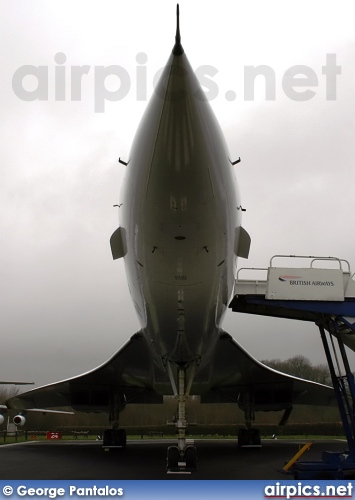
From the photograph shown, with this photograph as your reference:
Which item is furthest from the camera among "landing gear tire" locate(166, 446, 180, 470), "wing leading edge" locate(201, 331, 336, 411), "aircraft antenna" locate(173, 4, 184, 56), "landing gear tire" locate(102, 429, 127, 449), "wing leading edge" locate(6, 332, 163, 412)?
"landing gear tire" locate(102, 429, 127, 449)

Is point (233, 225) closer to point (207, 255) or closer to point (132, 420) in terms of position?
point (207, 255)

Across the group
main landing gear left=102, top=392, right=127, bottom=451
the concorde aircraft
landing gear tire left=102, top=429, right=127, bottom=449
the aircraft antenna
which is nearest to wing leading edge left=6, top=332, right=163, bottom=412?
main landing gear left=102, top=392, right=127, bottom=451

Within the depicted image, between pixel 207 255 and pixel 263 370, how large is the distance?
7849mm

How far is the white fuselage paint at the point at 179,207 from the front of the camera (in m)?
4.11

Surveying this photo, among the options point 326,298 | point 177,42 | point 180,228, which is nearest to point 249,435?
point 326,298

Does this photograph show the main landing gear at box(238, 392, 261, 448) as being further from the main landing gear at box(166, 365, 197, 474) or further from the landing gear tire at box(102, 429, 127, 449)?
the main landing gear at box(166, 365, 197, 474)

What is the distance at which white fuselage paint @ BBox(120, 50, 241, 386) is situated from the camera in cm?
411

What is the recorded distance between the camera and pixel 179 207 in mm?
4582

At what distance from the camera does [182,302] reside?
5891mm

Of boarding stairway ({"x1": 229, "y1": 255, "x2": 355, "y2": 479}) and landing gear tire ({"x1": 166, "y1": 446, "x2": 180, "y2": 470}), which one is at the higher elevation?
boarding stairway ({"x1": 229, "y1": 255, "x2": 355, "y2": 479})

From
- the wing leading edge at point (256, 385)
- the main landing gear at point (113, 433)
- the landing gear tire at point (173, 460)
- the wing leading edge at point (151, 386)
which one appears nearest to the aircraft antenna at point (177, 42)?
the landing gear tire at point (173, 460)

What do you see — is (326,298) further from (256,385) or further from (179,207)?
(256,385)

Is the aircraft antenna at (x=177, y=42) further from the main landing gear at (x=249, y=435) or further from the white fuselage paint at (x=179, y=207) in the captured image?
the main landing gear at (x=249, y=435)

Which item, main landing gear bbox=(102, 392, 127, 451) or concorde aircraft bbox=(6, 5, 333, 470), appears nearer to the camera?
concorde aircraft bbox=(6, 5, 333, 470)
